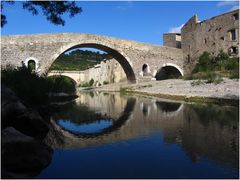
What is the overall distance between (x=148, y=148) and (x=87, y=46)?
2764 centimetres

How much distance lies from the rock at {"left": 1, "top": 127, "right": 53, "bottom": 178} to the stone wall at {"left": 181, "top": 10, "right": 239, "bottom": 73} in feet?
102

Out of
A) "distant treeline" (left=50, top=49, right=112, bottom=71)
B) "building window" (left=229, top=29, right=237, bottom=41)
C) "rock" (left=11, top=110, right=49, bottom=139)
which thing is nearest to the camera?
"rock" (left=11, top=110, right=49, bottom=139)

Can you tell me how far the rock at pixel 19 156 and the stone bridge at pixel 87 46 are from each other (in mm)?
22450

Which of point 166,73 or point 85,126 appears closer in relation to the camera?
point 85,126

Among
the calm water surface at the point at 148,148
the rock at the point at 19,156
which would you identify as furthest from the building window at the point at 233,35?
the rock at the point at 19,156

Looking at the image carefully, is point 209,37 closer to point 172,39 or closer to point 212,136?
point 172,39

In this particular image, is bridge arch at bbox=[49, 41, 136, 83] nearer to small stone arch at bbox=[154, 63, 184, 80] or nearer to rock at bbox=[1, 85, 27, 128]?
small stone arch at bbox=[154, 63, 184, 80]

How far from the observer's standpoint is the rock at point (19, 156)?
4560 millimetres

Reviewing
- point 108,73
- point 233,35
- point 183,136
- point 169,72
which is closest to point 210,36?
point 233,35

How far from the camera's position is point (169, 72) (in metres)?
42.6

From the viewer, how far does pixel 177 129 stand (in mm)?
8344

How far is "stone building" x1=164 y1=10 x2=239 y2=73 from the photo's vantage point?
33.4 metres

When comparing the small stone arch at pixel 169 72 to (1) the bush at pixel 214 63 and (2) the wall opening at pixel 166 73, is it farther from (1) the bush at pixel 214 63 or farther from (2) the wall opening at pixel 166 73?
(1) the bush at pixel 214 63

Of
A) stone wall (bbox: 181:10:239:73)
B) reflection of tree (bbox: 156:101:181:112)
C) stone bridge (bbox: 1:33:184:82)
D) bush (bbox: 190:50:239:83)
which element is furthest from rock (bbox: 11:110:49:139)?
stone wall (bbox: 181:10:239:73)
